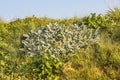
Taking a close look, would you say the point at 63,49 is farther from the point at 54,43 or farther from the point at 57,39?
the point at 57,39

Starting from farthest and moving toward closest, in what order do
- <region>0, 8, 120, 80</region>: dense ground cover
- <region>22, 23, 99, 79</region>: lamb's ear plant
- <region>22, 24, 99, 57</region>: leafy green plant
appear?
<region>22, 24, 99, 57</region>: leafy green plant → <region>22, 23, 99, 79</region>: lamb's ear plant → <region>0, 8, 120, 80</region>: dense ground cover

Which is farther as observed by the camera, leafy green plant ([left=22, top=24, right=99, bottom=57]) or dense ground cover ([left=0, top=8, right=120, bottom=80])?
leafy green plant ([left=22, top=24, right=99, bottom=57])

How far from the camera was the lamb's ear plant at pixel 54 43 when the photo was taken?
878cm

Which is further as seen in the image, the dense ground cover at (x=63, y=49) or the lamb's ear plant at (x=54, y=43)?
the lamb's ear plant at (x=54, y=43)

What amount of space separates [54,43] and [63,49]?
0.33 m

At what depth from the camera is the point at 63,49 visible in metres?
9.42

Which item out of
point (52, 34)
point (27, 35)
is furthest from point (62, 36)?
point (27, 35)

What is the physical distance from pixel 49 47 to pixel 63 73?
41.2 inches

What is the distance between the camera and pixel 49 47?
957cm

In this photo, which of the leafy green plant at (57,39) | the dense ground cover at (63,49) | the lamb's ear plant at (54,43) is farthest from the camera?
the leafy green plant at (57,39)

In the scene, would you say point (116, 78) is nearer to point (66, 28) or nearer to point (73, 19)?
point (66, 28)

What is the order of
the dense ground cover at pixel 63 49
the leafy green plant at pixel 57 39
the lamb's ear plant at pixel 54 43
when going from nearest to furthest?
1. the dense ground cover at pixel 63 49
2. the lamb's ear plant at pixel 54 43
3. the leafy green plant at pixel 57 39

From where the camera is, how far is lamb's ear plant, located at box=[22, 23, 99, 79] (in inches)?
346

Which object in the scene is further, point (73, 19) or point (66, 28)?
point (73, 19)
